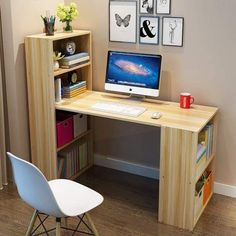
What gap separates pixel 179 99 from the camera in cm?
352

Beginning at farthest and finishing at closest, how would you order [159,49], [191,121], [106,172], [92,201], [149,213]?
[106,172]
[159,49]
[149,213]
[191,121]
[92,201]

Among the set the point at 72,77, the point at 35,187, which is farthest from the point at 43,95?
the point at 35,187

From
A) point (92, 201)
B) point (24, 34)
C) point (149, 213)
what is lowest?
point (149, 213)

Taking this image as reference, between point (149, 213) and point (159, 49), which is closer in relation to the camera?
point (149, 213)

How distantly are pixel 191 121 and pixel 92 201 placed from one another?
3.15 feet

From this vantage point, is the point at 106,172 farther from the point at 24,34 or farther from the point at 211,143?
the point at 24,34

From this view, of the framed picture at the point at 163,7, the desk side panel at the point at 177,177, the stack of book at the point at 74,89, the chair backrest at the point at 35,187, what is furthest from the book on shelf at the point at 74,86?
the chair backrest at the point at 35,187

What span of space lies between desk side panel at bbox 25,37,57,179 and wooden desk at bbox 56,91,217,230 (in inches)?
10.6

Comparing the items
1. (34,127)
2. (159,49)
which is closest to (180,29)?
(159,49)

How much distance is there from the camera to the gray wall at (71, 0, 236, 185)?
3.23 metres

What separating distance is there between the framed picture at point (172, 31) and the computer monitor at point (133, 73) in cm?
18

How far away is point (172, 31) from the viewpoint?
3400 millimetres

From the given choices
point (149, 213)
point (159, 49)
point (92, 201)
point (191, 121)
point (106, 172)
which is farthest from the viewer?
point (106, 172)

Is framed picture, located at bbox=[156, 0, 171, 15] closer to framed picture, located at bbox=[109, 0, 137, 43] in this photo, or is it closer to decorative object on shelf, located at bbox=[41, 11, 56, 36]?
framed picture, located at bbox=[109, 0, 137, 43]
